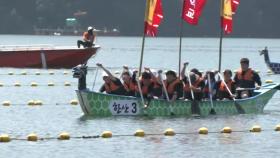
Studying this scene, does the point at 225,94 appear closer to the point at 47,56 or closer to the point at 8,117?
the point at 8,117

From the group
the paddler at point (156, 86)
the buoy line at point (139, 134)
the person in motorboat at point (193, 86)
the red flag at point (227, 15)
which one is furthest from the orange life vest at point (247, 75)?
the buoy line at point (139, 134)

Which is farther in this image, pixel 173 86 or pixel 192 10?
pixel 192 10

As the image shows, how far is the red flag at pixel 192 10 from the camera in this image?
35.8 m

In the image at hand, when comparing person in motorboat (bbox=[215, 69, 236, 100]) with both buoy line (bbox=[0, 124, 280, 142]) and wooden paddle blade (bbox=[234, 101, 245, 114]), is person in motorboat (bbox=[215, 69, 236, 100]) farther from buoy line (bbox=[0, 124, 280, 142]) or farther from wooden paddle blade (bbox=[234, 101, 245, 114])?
buoy line (bbox=[0, 124, 280, 142])

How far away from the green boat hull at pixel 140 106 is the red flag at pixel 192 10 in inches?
113

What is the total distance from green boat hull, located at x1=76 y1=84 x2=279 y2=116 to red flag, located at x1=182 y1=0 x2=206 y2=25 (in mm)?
2860

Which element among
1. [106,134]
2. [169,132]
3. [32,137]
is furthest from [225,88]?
[32,137]

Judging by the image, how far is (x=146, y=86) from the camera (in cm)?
3381

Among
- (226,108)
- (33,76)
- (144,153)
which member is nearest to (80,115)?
(226,108)

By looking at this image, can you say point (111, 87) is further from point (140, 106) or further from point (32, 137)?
point (32, 137)

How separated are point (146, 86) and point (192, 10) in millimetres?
3400

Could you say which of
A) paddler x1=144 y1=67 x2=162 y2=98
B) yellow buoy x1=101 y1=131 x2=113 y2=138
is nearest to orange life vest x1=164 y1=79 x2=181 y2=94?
paddler x1=144 y1=67 x2=162 y2=98

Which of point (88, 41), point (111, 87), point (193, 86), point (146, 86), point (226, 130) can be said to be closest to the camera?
point (226, 130)

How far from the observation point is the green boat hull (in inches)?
1305
